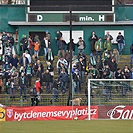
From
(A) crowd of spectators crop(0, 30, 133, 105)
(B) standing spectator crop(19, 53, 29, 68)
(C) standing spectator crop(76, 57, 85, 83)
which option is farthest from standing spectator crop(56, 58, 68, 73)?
(B) standing spectator crop(19, 53, 29, 68)

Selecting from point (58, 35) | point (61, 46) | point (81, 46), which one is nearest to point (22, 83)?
point (61, 46)

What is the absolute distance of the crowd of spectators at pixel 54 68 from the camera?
27750mm

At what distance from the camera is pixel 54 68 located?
101ft

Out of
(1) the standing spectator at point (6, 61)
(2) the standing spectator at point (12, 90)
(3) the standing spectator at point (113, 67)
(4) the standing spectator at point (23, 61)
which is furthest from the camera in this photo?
(4) the standing spectator at point (23, 61)

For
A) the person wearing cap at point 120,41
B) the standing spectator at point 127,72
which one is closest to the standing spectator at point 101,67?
the standing spectator at point 127,72

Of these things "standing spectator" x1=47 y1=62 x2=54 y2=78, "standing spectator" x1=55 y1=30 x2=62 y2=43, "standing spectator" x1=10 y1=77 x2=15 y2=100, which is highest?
"standing spectator" x1=55 y1=30 x2=62 y2=43

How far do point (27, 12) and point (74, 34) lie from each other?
3431 millimetres

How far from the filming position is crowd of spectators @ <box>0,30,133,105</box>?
91.0 feet

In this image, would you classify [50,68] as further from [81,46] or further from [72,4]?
[72,4]

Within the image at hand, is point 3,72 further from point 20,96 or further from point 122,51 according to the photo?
point 122,51

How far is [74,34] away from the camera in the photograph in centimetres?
3591

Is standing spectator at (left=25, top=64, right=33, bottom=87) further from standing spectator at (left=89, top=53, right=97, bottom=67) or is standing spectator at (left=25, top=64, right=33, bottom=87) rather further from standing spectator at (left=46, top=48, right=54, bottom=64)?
standing spectator at (left=89, top=53, right=97, bottom=67)

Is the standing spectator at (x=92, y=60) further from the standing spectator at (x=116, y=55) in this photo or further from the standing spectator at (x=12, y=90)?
the standing spectator at (x=12, y=90)

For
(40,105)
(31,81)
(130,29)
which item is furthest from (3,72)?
(130,29)
